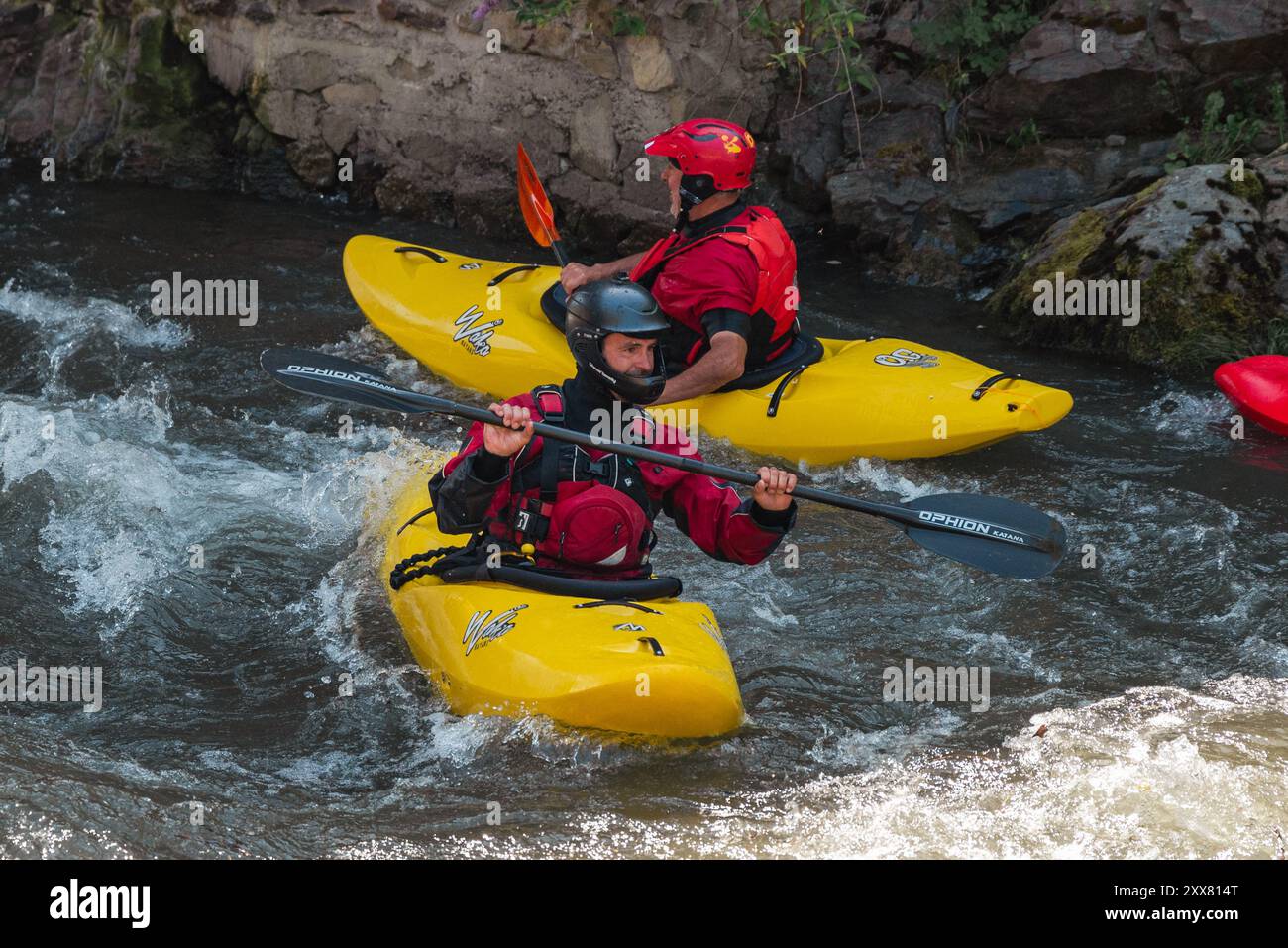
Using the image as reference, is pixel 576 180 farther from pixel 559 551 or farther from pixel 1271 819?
pixel 1271 819

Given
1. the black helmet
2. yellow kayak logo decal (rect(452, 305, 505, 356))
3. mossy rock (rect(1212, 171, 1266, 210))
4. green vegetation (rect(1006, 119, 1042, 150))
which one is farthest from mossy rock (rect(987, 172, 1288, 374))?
the black helmet

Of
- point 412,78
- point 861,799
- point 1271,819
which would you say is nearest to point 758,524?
point 861,799

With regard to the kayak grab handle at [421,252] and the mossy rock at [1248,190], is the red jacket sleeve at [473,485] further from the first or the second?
the mossy rock at [1248,190]

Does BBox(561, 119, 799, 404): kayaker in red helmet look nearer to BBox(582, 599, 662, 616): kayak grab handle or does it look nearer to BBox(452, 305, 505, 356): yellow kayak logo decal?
BBox(452, 305, 505, 356): yellow kayak logo decal

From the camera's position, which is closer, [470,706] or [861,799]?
[861,799]

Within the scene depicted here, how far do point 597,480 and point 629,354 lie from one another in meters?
0.35

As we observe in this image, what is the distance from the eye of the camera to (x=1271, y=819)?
3.26 m

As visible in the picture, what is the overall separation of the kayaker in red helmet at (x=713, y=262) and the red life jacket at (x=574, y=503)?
1844 mm

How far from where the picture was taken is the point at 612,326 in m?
3.63

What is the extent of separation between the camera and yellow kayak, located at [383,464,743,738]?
3.47 m

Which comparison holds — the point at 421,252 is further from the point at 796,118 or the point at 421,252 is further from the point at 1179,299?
the point at 1179,299

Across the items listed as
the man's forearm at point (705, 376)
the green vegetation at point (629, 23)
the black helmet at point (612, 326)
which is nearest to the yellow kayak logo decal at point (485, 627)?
the black helmet at point (612, 326)

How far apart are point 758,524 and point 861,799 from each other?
2.47 feet

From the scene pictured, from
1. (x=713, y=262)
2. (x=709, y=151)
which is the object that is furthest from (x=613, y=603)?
(x=709, y=151)
